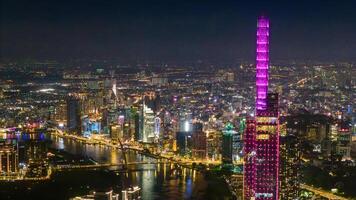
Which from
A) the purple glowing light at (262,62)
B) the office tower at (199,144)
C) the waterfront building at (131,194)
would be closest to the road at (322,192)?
the purple glowing light at (262,62)

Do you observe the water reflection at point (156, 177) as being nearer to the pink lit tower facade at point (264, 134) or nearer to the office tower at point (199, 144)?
the office tower at point (199, 144)

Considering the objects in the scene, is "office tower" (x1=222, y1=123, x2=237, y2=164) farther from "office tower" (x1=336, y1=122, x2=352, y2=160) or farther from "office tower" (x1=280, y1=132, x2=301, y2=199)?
"office tower" (x1=280, y1=132, x2=301, y2=199)

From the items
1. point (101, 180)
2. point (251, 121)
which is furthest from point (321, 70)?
point (101, 180)

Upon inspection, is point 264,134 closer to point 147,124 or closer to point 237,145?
point 237,145

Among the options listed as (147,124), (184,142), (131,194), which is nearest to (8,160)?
(131,194)

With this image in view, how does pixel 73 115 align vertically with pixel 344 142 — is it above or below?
above

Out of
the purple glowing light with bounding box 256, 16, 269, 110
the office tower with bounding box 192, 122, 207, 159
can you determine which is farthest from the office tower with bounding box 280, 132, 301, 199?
the office tower with bounding box 192, 122, 207, 159

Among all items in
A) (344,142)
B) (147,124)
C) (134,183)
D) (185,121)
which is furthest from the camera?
(147,124)
